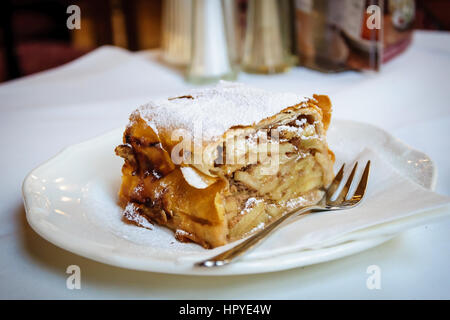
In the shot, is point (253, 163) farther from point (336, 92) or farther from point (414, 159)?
point (336, 92)

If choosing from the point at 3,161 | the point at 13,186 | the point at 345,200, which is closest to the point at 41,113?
the point at 3,161
